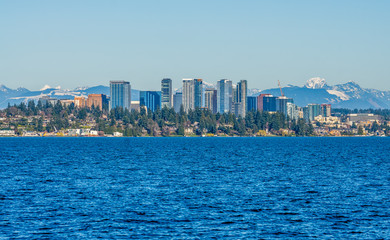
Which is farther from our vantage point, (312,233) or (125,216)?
(125,216)

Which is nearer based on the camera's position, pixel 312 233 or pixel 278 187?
pixel 312 233

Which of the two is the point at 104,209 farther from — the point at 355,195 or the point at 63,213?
the point at 355,195

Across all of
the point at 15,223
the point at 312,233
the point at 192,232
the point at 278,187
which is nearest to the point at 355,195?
the point at 278,187

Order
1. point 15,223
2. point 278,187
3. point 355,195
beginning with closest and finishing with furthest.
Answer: point 15,223 → point 355,195 → point 278,187

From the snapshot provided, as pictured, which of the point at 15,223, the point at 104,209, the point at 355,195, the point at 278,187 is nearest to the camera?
the point at 15,223

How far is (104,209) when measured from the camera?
56844mm

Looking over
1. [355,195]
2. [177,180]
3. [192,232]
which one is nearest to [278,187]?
[355,195]

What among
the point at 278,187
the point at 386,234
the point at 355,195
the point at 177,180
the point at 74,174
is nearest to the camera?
the point at 386,234

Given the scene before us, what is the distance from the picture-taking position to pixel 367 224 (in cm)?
5022

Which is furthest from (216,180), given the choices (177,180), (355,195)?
(355,195)

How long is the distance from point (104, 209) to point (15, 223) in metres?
9.69

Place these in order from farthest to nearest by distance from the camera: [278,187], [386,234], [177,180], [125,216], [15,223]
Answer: [177,180] < [278,187] < [125,216] < [15,223] < [386,234]

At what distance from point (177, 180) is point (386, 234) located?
140 ft

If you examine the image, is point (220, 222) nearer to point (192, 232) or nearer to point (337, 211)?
point (192, 232)
